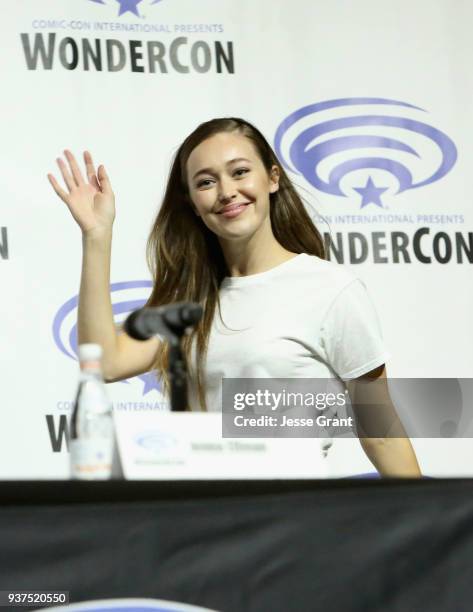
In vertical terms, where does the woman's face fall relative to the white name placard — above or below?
above

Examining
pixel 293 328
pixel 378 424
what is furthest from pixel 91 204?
pixel 378 424

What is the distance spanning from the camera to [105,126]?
2975 mm

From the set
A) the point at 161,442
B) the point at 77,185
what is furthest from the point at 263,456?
the point at 77,185

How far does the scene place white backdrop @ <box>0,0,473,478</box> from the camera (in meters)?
2.84

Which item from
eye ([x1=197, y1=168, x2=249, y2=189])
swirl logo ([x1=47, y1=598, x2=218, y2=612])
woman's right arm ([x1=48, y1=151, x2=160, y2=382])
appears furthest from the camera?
eye ([x1=197, y1=168, x2=249, y2=189])

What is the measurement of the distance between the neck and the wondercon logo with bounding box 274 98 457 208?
0.89 metres

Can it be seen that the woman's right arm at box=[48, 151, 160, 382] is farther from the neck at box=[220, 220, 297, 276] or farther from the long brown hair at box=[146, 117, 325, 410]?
the neck at box=[220, 220, 297, 276]

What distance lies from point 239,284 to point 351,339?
27 centimetres

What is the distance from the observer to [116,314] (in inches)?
115

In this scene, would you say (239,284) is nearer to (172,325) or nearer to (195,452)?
(172,325)

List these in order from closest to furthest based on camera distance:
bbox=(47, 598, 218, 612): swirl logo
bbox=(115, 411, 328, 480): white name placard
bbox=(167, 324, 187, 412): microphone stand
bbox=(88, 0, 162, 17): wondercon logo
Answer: bbox=(47, 598, 218, 612): swirl logo
bbox=(115, 411, 328, 480): white name placard
bbox=(167, 324, 187, 412): microphone stand
bbox=(88, 0, 162, 17): wondercon logo

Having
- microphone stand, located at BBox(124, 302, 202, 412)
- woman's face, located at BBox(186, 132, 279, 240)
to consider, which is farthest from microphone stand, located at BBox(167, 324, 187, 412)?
woman's face, located at BBox(186, 132, 279, 240)

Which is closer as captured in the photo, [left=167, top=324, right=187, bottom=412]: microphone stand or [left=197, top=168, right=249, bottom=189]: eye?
[left=167, top=324, right=187, bottom=412]: microphone stand

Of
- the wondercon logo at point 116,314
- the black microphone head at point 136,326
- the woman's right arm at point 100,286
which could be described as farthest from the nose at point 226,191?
the black microphone head at point 136,326
